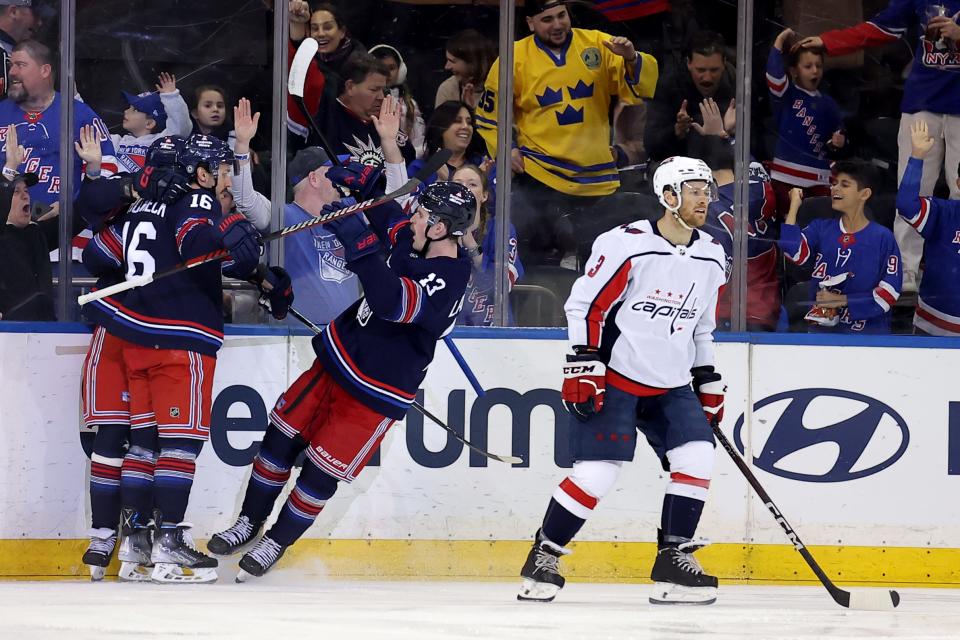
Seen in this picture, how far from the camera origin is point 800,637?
304cm

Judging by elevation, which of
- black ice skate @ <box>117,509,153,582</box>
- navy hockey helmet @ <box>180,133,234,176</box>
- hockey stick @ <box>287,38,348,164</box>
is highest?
hockey stick @ <box>287,38,348,164</box>

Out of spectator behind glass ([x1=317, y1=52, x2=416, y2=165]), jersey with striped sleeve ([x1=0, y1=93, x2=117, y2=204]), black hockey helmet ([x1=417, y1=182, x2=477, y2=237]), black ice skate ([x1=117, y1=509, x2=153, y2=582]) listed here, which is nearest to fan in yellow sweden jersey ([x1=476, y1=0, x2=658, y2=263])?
spectator behind glass ([x1=317, y1=52, x2=416, y2=165])

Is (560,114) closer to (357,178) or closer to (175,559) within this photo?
(357,178)

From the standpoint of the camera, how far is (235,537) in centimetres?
435

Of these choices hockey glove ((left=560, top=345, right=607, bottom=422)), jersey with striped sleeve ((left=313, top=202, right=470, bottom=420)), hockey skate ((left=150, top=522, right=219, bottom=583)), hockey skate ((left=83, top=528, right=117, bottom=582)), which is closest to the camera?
hockey glove ((left=560, top=345, right=607, bottom=422))

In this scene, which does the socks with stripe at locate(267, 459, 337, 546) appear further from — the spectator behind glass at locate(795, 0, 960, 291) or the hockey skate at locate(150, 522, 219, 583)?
the spectator behind glass at locate(795, 0, 960, 291)

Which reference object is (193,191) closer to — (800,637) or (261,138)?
(261,138)

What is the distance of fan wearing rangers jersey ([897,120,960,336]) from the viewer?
4965 millimetres

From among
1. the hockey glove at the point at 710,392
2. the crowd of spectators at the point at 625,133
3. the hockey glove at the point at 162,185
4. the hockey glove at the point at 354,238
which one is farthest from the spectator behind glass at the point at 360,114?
the hockey glove at the point at 710,392

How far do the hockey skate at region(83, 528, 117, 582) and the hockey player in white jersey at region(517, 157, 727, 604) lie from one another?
1400mm

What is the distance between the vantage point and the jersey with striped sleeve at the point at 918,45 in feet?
16.6

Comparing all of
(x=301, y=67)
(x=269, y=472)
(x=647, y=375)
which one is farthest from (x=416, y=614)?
(x=301, y=67)

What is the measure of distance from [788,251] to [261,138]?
6.22ft

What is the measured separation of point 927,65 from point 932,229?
1.97 feet
